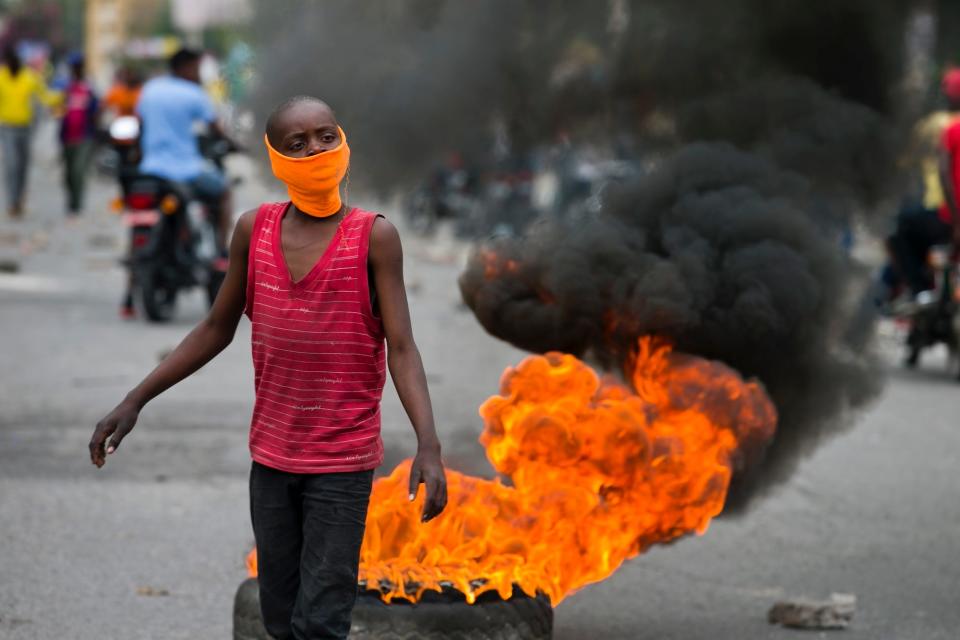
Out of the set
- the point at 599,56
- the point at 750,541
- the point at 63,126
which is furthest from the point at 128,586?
the point at 63,126

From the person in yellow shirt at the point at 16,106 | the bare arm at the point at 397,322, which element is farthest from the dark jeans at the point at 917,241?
the person in yellow shirt at the point at 16,106

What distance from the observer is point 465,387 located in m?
9.68

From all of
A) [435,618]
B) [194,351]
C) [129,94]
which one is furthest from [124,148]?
[194,351]

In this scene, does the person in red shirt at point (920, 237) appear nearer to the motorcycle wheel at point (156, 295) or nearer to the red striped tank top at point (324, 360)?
the motorcycle wheel at point (156, 295)

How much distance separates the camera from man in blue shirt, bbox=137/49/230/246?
1161 centimetres

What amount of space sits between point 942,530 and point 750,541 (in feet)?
2.91

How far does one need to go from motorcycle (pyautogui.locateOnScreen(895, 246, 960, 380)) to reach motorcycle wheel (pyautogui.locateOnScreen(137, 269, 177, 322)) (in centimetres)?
544

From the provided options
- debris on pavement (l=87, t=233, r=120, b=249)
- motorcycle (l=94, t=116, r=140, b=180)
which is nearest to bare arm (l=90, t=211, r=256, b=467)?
motorcycle (l=94, t=116, r=140, b=180)

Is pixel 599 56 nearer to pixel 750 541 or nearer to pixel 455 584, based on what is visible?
pixel 750 541

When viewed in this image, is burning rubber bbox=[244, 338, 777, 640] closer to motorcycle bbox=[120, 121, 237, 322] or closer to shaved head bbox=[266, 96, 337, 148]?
shaved head bbox=[266, 96, 337, 148]

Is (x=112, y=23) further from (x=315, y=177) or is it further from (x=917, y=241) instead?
(x=315, y=177)

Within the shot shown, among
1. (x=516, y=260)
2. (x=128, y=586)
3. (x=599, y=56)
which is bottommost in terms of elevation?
(x=128, y=586)

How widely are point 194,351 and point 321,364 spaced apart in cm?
38

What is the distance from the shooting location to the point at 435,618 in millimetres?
4188
